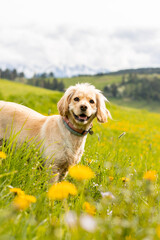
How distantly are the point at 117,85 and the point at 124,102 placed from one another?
655 inches

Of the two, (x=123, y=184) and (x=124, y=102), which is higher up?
(x=123, y=184)

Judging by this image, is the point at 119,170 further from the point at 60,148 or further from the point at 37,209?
the point at 37,209

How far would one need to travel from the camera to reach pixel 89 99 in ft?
13.1

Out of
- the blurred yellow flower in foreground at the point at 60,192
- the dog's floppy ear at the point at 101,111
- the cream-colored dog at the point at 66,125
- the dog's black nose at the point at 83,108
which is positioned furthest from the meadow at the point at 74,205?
the dog's black nose at the point at 83,108

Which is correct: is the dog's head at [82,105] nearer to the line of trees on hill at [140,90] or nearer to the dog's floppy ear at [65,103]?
the dog's floppy ear at [65,103]

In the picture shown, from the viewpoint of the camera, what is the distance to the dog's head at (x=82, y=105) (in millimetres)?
3723

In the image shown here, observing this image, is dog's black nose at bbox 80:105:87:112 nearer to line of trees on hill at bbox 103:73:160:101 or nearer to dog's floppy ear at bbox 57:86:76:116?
dog's floppy ear at bbox 57:86:76:116

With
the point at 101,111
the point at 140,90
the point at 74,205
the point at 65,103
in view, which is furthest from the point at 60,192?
the point at 140,90

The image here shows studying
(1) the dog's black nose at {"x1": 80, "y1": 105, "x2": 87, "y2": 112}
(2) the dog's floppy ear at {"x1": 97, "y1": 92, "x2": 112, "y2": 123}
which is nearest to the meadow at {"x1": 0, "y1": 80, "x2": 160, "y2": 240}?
(2) the dog's floppy ear at {"x1": 97, "y1": 92, "x2": 112, "y2": 123}

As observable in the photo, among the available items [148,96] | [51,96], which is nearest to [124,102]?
[148,96]

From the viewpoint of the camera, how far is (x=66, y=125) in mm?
3842

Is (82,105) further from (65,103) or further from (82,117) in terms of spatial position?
(65,103)

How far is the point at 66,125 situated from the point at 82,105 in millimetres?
441

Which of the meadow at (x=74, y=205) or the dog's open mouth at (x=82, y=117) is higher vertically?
the dog's open mouth at (x=82, y=117)
